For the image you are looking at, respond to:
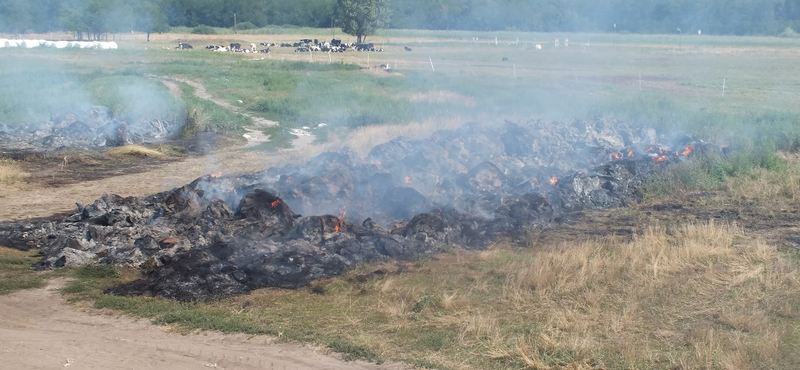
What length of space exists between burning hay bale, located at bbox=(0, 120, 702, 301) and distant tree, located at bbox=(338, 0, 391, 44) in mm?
24364

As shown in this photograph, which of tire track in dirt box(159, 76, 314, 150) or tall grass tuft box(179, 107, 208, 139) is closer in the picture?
tire track in dirt box(159, 76, 314, 150)

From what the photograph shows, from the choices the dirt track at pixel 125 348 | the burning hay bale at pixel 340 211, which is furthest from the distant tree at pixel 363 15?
the dirt track at pixel 125 348

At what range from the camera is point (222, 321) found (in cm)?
738

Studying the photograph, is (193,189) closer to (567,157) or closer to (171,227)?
(171,227)

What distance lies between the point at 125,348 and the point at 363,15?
42217 mm

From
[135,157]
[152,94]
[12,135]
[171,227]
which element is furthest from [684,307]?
[152,94]

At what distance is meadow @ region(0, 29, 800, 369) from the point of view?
22.5ft

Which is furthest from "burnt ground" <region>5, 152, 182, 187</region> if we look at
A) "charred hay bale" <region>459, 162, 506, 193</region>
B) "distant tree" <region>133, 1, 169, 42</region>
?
"charred hay bale" <region>459, 162, 506, 193</region>

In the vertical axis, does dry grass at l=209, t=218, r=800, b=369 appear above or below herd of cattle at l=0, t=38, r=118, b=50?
below

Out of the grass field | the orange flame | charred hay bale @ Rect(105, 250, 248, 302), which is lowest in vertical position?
charred hay bale @ Rect(105, 250, 248, 302)

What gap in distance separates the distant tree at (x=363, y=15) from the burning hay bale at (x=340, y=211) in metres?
24.4

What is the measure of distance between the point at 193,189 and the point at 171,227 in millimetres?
1255

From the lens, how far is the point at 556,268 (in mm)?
8844

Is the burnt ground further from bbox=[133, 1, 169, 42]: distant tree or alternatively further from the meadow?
bbox=[133, 1, 169, 42]: distant tree
